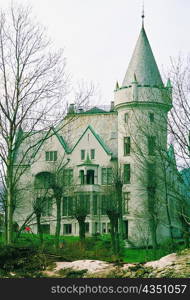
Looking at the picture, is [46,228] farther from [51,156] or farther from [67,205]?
[51,156]

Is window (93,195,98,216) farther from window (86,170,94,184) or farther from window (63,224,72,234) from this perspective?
window (63,224,72,234)

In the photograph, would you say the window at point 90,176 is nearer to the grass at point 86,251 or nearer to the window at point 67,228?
the window at point 67,228

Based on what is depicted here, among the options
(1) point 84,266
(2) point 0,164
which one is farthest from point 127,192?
(1) point 84,266

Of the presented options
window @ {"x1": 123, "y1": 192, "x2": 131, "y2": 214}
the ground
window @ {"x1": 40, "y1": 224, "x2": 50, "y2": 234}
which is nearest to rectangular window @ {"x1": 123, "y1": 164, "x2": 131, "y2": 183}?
window @ {"x1": 123, "y1": 192, "x2": 131, "y2": 214}

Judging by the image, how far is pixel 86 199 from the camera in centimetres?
5600

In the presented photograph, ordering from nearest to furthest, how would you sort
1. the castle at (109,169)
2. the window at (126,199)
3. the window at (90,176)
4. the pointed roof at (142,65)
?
the castle at (109,169) < the pointed roof at (142,65) < the window at (126,199) < the window at (90,176)

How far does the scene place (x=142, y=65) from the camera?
53.5 meters

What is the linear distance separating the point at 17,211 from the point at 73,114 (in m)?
42.8

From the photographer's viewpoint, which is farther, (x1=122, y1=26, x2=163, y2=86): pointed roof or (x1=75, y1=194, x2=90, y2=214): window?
(x1=122, y1=26, x2=163, y2=86): pointed roof

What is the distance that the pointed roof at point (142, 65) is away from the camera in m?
52.6

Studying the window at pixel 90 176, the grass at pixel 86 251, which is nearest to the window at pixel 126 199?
the grass at pixel 86 251

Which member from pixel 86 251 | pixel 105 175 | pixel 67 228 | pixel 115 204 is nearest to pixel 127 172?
pixel 105 175

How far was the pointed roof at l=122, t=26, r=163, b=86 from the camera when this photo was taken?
5262 cm

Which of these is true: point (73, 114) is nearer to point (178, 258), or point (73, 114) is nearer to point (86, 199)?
point (178, 258)
